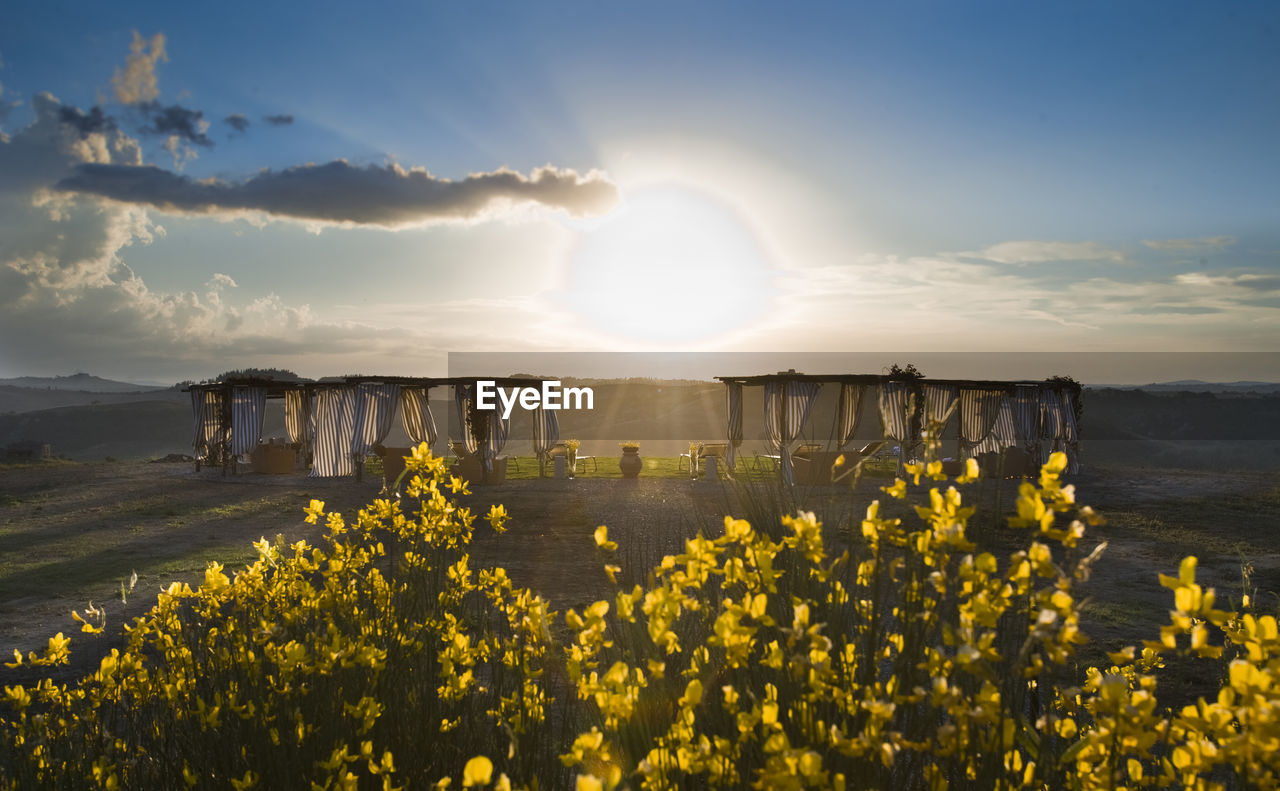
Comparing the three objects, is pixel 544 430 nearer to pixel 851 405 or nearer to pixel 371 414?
pixel 371 414

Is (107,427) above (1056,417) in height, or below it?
below

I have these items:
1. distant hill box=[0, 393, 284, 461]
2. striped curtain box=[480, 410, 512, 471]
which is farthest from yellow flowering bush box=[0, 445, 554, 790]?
distant hill box=[0, 393, 284, 461]

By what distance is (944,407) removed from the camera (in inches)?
763

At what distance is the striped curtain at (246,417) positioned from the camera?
19984 mm

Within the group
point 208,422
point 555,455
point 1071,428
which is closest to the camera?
point 1071,428

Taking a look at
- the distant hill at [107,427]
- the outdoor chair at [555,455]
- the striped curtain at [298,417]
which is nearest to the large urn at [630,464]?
the outdoor chair at [555,455]

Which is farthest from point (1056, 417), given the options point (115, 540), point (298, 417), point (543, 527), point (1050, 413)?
point (298, 417)

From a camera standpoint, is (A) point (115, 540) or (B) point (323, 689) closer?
(B) point (323, 689)

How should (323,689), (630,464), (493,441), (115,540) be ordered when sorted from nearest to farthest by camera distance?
(323,689)
(115,540)
(493,441)
(630,464)

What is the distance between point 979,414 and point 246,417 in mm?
19126

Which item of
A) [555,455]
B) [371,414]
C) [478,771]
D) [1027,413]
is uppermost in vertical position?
[478,771]

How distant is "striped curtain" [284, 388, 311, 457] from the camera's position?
20781 mm

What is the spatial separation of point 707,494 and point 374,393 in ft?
28.9

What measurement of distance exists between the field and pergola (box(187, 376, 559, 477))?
A: 0.85m
